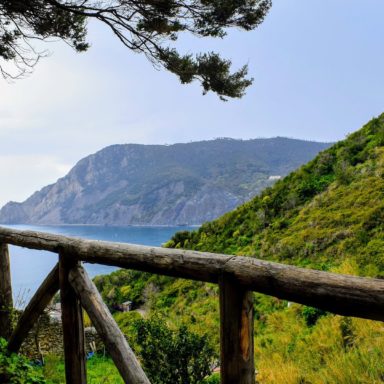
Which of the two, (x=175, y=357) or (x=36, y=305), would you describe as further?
(x=175, y=357)

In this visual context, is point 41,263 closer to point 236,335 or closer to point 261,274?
point 236,335

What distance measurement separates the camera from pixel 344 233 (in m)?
9.48

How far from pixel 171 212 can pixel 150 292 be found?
6818 inches

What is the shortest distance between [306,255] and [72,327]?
310 inches

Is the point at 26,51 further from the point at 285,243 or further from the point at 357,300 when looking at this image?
the point at 357,300

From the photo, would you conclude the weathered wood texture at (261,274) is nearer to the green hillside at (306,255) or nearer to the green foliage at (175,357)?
the green foliage at (175,357)

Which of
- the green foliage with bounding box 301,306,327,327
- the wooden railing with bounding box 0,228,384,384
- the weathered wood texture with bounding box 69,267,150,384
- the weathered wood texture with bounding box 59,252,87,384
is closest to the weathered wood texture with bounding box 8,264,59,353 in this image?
the wooden railing with bounding box 0,228,384,384

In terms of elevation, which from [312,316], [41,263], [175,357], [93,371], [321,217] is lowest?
[41,263]

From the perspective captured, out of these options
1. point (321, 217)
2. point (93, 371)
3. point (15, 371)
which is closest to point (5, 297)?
point (15, 371)

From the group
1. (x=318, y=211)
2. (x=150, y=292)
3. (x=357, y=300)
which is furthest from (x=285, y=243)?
(x=357, y=300)

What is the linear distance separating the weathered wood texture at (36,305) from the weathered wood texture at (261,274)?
393 mm

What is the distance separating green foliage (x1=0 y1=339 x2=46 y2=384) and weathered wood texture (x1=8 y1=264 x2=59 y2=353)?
138mm

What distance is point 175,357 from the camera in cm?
394

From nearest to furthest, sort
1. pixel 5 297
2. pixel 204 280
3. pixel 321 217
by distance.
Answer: pixel 204 280 → pixel 5 297 → pixel 321 217
